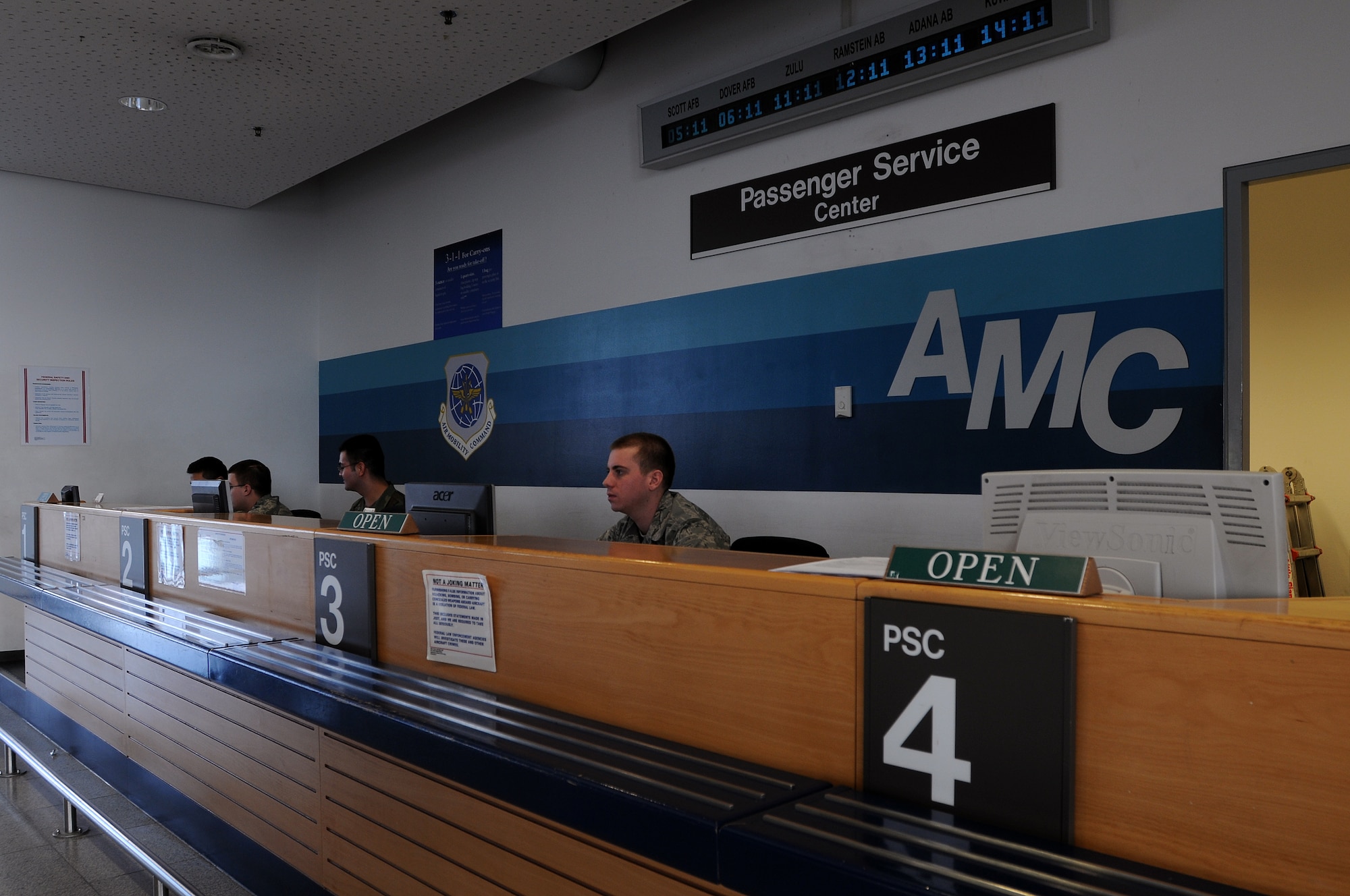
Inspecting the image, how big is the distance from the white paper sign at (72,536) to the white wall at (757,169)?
2.02 meters

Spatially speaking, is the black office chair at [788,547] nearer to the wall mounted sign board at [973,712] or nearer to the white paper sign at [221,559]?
the white paper sign at [221,559]

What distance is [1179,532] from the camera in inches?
48.1

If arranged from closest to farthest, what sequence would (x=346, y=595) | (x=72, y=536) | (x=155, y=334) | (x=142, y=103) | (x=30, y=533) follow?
(x=346, y=595) < (x=72, y=536) < (x=30, y=533) < (x=142, y=103) < (x=155, y=334)

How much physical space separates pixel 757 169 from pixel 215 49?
7.19ft

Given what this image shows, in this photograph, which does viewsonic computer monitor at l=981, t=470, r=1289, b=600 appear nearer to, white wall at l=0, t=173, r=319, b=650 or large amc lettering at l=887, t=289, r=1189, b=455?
large amc lettering at l=887, t=289, r=1189, b=455

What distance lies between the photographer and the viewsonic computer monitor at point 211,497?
3.00m

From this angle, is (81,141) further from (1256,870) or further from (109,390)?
(1256,870)

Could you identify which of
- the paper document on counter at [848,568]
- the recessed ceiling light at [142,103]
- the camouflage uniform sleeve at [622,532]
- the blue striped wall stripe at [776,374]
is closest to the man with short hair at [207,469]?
the blue striped wall stripe at [776,374]

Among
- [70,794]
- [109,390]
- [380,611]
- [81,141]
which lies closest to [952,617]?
[380,611]

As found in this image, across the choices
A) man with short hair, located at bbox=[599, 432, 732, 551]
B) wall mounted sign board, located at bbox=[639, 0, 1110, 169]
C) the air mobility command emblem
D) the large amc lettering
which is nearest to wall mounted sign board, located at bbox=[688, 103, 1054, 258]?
wall mounted sign board, located at bbox=[639, 0, 1110, 169]

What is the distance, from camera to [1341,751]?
2.59 ft

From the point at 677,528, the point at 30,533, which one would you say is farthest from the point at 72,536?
the point at 677,528

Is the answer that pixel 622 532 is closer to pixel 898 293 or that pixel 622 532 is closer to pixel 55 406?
pixel 898 293

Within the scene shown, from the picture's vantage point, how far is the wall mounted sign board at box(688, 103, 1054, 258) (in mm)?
3061
